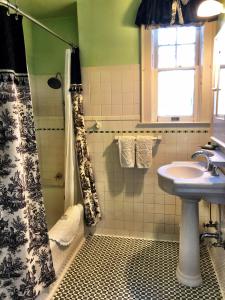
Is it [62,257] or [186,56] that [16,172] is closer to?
[62,257]

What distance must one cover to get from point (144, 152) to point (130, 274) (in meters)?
1.10

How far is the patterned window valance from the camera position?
2.05 m

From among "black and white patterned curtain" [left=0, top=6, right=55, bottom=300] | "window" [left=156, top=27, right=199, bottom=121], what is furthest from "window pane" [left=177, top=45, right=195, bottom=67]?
"black and white patterned curtain" [left=0, top=6, right=55, bottom=300]

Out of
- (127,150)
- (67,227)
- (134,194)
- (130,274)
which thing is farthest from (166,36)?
(130,274)

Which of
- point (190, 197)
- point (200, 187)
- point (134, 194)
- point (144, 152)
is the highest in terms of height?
point (144, 152)

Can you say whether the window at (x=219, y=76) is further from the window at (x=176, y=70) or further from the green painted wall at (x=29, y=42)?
the green painted wall at (x=29, y=42)

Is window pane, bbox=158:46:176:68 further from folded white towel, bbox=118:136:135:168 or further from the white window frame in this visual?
folded white towel, bbox=118:136:135:168

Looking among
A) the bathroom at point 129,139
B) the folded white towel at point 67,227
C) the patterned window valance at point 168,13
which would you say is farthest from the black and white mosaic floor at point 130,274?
the patterned window valance at point 168,13

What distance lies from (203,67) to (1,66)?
1748mm

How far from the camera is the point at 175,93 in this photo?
2340 mm

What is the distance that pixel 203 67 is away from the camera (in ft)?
7.15

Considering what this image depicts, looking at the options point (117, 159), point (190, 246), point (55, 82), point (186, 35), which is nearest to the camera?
point (190, 246)

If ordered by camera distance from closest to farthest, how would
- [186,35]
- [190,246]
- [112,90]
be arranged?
[190,246]
[186,35]
[112,90]

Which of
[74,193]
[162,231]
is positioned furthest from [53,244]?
[162,231]
